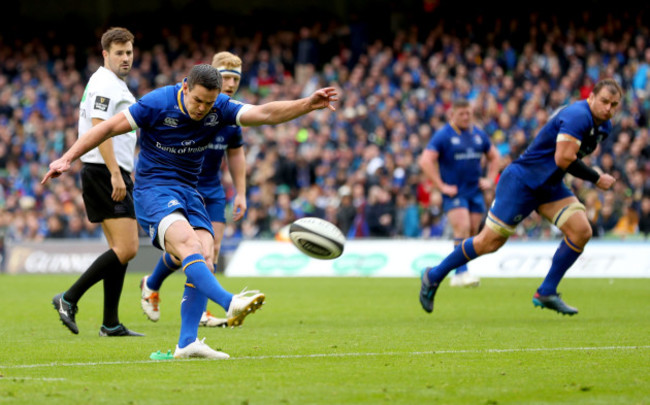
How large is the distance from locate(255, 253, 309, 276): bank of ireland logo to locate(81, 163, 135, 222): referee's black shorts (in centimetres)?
1174

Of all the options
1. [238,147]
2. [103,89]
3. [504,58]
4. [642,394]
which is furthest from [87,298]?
[504,58]

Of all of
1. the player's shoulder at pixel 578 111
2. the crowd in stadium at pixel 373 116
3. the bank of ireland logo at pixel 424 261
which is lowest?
the bank of ireland logo at pixel 424 261

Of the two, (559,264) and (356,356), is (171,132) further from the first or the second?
(559,264)

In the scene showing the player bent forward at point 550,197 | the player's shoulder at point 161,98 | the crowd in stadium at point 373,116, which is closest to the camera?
the player's shoulder at point 161,98

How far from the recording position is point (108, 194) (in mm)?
8570

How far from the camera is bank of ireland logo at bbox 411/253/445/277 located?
739 inches

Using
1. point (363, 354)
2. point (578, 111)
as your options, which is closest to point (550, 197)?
point (578, 111)

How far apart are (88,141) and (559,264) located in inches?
207

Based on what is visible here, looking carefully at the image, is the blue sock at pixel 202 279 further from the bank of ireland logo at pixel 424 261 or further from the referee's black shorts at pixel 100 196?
the bank of ireland logo at pixel 424 261

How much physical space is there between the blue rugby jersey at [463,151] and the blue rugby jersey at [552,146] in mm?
4536

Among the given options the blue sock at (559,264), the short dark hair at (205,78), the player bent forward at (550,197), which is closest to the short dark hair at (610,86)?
the player bent forward at (550,197)

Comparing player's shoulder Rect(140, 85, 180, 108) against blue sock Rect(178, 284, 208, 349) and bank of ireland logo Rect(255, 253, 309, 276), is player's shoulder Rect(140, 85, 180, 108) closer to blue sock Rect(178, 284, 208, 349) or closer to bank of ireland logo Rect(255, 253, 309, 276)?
blue sock Rect(178, 284, 208, 349)

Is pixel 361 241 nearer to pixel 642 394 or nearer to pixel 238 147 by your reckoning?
pixel 238 147

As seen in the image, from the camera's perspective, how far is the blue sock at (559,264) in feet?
33.0
